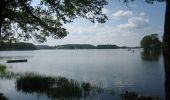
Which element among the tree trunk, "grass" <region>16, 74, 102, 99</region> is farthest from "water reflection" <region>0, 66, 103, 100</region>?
the tree trunk

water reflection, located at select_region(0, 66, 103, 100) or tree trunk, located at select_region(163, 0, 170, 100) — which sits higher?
tree trunk, located at select_region(163, 0, 170, 100)

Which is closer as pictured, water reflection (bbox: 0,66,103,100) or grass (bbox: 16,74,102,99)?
water reflection (bbox: 0,66,103,100)

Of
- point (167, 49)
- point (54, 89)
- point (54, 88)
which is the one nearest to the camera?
point (167, 49)

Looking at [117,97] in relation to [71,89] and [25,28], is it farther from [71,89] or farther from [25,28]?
[25,28]

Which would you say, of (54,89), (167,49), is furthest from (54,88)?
(167,49)

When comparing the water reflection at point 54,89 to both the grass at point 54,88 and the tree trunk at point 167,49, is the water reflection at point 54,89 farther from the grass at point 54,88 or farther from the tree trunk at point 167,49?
the tree trunk at point 167,49

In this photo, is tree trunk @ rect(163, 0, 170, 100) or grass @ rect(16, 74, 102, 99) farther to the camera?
grass @ rect(16, 74, 102, 99)

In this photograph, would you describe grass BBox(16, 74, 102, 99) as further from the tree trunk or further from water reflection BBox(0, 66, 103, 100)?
the tree trunk

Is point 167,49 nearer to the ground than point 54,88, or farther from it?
farther from it

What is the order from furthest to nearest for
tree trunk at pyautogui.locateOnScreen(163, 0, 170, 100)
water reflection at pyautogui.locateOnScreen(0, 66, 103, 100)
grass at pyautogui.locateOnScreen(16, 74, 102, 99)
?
grass at pyautogui.locateOnScreen(16, 74, 102, 99)
water reflection at pyautogui.locateOnScreen(0, 66, 103, 100)
tree trunk at pyautogui.locateOnScreen(163, 0, 170, 100)

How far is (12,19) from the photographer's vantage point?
62.2 ft

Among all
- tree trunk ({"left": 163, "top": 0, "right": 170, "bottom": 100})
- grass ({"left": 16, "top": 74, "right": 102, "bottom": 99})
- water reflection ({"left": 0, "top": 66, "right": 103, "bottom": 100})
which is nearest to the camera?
tree trunk ({"left": 163, "top": 0, "right": 170, "bottom": 100})

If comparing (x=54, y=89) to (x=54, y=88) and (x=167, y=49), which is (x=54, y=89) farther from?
(x=167, y=49)

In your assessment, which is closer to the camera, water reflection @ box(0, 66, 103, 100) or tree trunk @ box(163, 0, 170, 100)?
tree trunk @ box(163, 0, 170, 100)
